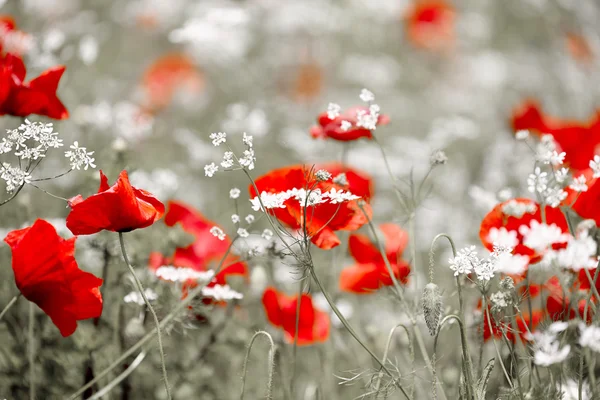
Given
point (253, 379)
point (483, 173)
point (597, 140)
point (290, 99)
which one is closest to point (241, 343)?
point (253, 379)

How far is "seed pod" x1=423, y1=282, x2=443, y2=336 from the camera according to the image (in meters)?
0.98

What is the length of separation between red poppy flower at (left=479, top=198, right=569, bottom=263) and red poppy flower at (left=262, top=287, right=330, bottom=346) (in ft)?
1.34

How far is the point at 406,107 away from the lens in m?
4.20

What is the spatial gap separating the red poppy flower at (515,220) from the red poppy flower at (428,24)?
3.20 meters

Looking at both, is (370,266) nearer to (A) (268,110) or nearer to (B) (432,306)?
(B) (432,306)

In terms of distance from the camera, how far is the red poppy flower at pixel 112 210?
96cm

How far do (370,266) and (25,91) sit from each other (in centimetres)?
74

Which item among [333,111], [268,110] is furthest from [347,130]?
[268,110]

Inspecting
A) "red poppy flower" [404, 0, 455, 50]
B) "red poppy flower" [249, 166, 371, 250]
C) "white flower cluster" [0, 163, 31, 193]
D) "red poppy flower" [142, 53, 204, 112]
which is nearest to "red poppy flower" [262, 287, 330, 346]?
"red poppy flower" [249, 166, 371, 250]

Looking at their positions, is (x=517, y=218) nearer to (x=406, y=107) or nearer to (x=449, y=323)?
(x=449, y=323)

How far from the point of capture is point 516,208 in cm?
106

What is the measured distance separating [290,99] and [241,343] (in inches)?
102

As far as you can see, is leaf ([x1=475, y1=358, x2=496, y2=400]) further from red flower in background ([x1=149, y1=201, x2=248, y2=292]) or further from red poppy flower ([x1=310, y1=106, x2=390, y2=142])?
red flower in background ([x1=149, y1=201, x2=248, y2=292])

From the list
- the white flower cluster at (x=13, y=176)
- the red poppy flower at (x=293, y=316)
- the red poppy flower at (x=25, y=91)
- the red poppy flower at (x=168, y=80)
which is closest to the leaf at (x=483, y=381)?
the red poppy flower at (x=293, y=316)
